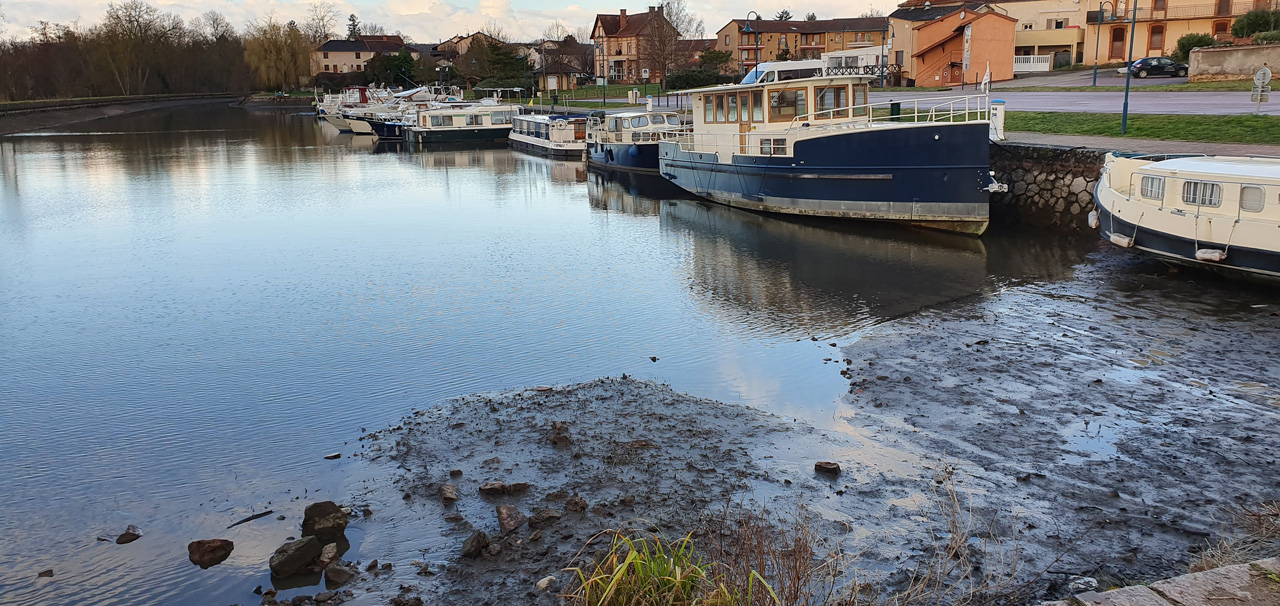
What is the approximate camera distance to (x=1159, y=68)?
42000 millimetres

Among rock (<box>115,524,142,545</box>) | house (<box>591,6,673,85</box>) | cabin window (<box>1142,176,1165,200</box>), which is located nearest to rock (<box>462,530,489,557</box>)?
rock (<box>115,524,142,545</box>)

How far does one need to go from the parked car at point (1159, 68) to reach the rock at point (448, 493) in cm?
4374

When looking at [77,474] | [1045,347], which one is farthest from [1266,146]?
[77,474]

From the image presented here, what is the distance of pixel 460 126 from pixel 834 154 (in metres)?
36.2

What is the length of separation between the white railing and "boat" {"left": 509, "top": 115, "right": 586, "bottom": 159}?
96.4ft

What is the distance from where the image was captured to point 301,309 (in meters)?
14.6

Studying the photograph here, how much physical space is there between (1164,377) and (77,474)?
10.8 meters

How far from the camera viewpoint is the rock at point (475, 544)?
6.52m

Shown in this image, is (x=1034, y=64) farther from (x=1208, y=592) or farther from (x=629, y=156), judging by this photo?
(x=1208, y=592)

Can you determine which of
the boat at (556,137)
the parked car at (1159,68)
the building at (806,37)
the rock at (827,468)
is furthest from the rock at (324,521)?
the building at (806,37)

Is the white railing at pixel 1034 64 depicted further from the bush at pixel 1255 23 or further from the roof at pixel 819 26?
the roof at pixel 819 26

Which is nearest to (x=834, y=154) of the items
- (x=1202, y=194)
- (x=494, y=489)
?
(x=1202, y=194)

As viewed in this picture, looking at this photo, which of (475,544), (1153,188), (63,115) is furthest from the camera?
(63,115)

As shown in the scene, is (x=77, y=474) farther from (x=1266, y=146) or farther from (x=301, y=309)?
(x=1266, y=146)
